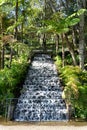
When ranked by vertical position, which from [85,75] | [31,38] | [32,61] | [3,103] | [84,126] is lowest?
[84,126]

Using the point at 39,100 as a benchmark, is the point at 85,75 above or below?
above

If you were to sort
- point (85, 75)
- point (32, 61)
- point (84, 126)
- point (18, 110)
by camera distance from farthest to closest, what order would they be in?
point (32, 61), point (85, 75), point (18, 110), point (84, 126)

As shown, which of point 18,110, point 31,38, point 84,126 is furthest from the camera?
point 31,38

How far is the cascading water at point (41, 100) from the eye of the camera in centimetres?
1596

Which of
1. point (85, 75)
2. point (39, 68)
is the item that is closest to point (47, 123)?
point (85, 75)

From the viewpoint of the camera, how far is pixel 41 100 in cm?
1745

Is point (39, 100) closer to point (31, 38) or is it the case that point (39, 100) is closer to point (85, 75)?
point (85, 75)

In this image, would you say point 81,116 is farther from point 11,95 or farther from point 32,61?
point 32,61

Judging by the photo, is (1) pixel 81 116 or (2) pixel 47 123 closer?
(2) pixel 47 123

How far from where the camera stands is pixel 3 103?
16.5 metres

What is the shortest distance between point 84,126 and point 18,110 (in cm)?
426

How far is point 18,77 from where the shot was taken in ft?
67.4

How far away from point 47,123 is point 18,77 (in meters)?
6.53

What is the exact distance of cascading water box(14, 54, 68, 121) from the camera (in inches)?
628
